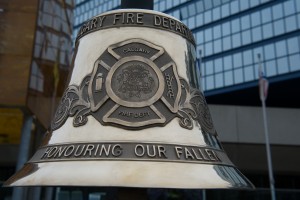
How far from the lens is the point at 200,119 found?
2.13 meters

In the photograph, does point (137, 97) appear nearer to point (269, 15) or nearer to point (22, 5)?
point (22, 5)

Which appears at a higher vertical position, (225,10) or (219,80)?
(225,10)

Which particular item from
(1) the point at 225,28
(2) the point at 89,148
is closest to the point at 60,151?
(2) the point at 89,148

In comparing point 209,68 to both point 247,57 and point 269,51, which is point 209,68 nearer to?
point 247,57

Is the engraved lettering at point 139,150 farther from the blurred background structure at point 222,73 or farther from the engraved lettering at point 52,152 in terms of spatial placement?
the engraved lettering at point 52,152

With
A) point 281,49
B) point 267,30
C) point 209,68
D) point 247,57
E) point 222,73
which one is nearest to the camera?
point 281,49

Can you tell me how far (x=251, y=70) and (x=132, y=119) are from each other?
91.8ft

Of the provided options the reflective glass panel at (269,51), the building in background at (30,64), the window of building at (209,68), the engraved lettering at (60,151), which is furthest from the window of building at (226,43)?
the engraved lettering at (60,151)

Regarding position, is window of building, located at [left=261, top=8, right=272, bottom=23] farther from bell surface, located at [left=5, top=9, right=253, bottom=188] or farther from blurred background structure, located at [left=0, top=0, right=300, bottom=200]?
bell surface, located at [left=5, top=9, right=253, bottom=188]

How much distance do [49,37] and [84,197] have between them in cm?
538

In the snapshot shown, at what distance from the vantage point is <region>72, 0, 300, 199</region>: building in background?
1702cm

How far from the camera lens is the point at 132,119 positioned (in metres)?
1.94

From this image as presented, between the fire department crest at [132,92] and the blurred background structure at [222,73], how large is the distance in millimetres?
436

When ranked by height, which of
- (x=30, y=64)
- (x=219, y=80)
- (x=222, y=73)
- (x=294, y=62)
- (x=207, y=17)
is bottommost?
(x=30, y=64)
